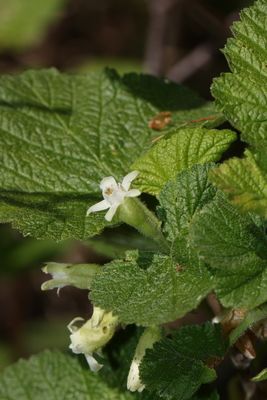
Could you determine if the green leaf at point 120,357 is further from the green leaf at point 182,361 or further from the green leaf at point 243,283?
the green leaf at point 243,283

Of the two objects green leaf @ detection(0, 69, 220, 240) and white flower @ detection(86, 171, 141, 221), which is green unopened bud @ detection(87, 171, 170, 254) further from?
green leaf @ detection(0, 69, 220, 240)

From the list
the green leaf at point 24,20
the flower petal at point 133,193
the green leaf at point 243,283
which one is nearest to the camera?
the green leaf at point 243,283

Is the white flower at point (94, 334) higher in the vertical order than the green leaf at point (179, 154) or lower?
lower

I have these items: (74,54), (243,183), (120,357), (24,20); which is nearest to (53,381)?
(120,357)

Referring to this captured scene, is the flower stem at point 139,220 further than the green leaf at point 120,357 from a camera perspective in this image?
No

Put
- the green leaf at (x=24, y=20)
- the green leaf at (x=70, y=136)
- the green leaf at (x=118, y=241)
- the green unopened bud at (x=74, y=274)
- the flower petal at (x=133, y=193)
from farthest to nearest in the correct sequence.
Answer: the green leaf at (x=24, y=20)
the green leaf at (x=118, y=241)
the green leaf at (x=70, y=136)
the green unopened bud at (x=74, y=274)
the flower petal at (x=133, y=193)

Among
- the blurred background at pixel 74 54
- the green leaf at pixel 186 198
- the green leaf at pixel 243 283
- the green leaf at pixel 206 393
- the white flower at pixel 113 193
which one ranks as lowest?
the green leaf at pixel 206 393

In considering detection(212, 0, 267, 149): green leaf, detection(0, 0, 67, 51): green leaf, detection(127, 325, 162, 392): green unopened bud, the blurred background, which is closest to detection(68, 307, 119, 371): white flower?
detection(127, 325, 162, 392): green unopened bud

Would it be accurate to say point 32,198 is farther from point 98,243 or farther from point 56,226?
point 98,243

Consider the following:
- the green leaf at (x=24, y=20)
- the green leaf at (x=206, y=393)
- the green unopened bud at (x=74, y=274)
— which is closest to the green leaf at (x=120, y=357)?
the green leaf at (x=206, y=393)
